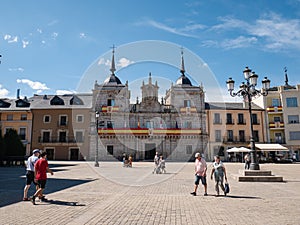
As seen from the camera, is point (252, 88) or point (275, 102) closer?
point (252, 88)

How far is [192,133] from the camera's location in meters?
44.1

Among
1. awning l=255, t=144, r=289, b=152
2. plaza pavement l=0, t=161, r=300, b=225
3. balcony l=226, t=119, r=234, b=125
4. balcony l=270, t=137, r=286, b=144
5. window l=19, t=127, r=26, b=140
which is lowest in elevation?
plaza pavement l=0, t=161, r=300, b=225

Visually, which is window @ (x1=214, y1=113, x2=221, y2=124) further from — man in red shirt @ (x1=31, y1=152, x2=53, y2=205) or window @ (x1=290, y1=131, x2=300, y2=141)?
man in red shirt @ (x1=31, y1=152, x2=53, y2=205)

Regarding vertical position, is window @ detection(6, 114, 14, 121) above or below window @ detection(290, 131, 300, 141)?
above

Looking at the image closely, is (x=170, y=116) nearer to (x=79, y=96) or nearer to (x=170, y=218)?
(x=79, y=96)

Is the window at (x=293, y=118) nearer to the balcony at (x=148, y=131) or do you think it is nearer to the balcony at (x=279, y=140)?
the balcony at (x=279, y=140)

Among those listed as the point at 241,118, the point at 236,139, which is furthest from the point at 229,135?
the point at 241,118

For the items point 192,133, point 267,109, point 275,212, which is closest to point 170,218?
point 275,212

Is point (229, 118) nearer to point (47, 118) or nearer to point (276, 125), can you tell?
point (276, 125)

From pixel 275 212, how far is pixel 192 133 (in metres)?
37.3

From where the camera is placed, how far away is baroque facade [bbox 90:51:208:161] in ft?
144

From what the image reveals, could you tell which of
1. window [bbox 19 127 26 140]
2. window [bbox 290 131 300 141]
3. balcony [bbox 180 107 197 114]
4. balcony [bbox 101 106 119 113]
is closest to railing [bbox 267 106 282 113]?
window [bbox 290 131 300 141]

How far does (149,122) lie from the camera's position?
4647 cm

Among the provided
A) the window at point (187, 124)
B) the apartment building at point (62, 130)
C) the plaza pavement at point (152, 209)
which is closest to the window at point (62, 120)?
the apartment building at point (62, 130)
